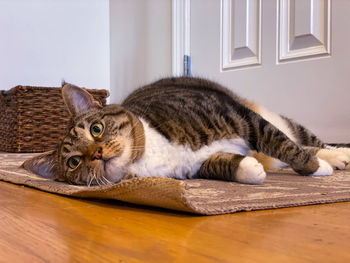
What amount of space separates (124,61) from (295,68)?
60.3 inches

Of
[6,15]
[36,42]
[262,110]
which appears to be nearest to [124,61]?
[36,42]

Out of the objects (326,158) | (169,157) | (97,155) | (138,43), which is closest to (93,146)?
(97,155)

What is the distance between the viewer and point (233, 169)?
1.16 m

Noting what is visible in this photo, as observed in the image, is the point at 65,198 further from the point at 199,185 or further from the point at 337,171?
the point at 337,171

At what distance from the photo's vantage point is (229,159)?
1.19 m

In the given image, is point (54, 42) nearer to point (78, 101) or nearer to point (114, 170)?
point (78, 101)

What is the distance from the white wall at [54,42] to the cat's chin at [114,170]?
2.32 metres

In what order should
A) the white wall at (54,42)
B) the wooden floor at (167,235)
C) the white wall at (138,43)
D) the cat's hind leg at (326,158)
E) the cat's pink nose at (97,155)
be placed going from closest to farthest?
the wooden floor at (167,235)
the cat's pink nose at (97,155)
the cat's hind leg at (326,158)
the white wall at (138,43)
the white wall at (54,42)

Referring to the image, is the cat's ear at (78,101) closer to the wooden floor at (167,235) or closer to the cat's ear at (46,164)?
the cat's ear at (46,164)

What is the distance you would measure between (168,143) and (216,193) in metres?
0.31

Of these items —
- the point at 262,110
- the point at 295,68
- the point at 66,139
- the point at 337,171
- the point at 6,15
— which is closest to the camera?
Result: the point at 66,139

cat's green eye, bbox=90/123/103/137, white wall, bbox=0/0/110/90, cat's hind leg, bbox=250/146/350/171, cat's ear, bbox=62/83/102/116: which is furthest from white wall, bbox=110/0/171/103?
cat's green eye, bbox=90/123/103/137

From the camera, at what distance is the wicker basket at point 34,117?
2654 millimetres

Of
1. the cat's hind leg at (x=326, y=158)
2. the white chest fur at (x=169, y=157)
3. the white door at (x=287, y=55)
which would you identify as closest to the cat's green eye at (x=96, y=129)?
the white chest fur at (x=169, y=157)
